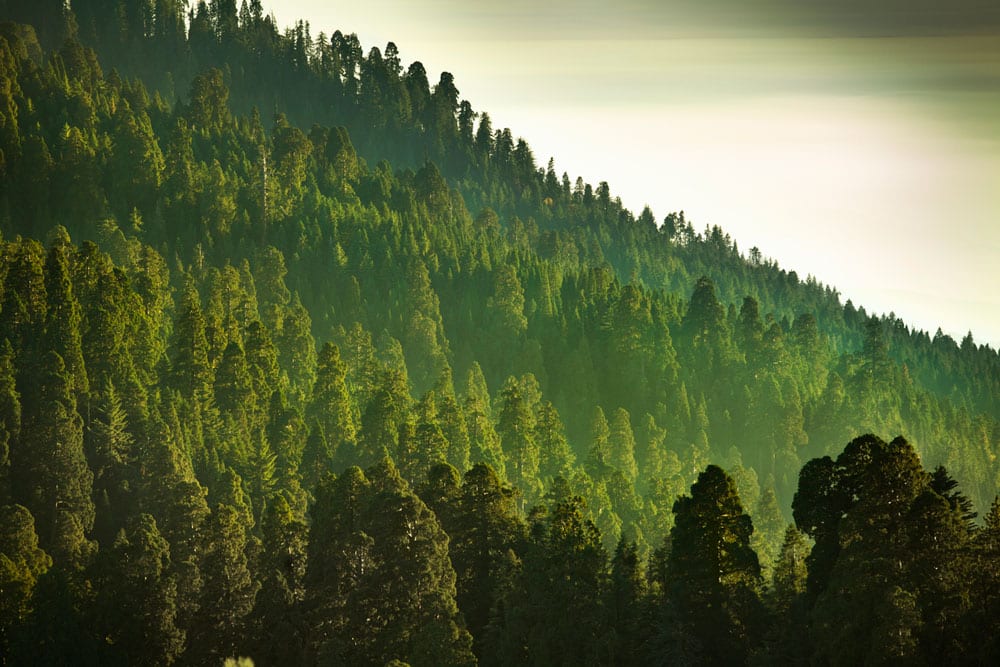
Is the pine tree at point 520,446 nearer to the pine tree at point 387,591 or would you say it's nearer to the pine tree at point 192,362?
the pine tree at point 192,362

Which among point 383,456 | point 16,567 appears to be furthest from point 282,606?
point 383,456

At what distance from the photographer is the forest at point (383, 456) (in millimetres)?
72812

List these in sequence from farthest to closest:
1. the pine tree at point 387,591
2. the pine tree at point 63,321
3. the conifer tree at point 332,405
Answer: the conifer tree at point 332,405
the pine tree at point 63,321
the pine tree at point 387,591

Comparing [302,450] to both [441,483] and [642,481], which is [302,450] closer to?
[441,483]

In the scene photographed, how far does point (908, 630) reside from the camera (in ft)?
209

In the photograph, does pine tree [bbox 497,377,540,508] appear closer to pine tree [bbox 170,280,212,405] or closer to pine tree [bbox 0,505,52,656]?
pine tree [bbox 170,280,212,405]

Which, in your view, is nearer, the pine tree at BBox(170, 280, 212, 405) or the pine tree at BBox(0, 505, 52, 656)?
the pine tree at BBox(0, 505, 52, 656)

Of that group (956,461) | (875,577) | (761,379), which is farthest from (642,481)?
(875,577)

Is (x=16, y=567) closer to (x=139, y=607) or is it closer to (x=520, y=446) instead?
(x=139, y=607)

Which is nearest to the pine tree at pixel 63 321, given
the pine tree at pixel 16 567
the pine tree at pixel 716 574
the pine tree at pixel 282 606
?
the pine tree at pixel 16 567

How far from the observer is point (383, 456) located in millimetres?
115875

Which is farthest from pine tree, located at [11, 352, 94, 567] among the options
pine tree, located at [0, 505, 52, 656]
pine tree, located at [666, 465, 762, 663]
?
pine tree, located at [666, 465, 762, 663]

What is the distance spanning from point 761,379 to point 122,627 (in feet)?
403

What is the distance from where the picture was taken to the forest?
7281 centimetres
